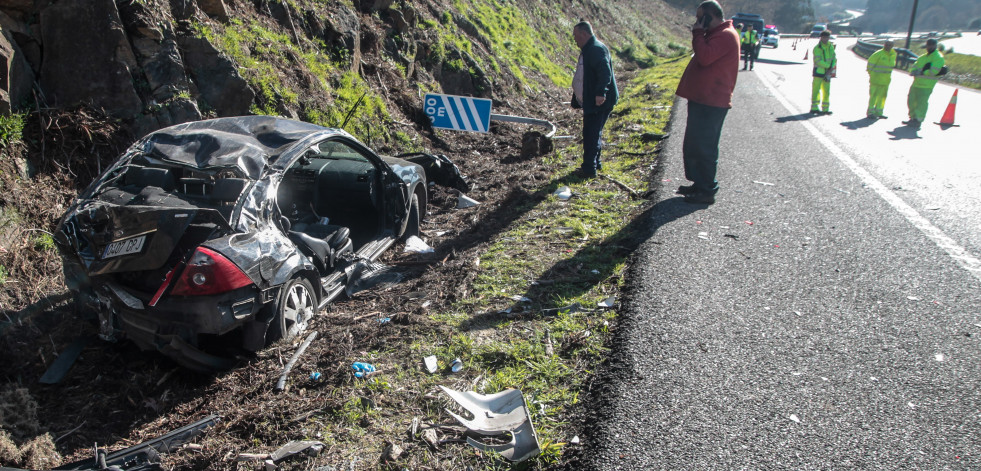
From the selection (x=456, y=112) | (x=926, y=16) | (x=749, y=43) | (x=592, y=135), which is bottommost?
(x=926, y=16)

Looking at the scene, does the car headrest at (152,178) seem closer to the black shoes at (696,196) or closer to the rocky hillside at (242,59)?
the rocky hillside at (242,59)

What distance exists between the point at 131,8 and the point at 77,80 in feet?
3.49

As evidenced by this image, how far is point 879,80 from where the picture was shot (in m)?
13.0

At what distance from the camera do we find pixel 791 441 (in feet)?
9.77

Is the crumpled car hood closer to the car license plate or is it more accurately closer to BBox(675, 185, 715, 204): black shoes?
the car license plate

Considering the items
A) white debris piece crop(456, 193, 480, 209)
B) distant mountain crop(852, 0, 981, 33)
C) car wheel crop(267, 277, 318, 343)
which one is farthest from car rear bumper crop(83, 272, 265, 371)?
distant mountain crop(852, 0, 981, 33)

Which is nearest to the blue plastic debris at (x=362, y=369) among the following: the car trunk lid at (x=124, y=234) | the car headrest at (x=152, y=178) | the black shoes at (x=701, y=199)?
the car trunk lid at (x=124, y=234)

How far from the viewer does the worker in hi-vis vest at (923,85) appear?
12.3 meters

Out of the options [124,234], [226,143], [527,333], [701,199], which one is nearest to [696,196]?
[701,199]

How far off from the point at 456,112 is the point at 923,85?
31.9ft

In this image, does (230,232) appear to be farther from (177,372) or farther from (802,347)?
(802,347)

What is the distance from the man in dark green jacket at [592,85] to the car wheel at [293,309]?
15.3ft

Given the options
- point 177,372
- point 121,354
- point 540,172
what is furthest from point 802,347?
point 540,172

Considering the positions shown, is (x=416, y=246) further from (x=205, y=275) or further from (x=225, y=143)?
(x=205, y=275)
